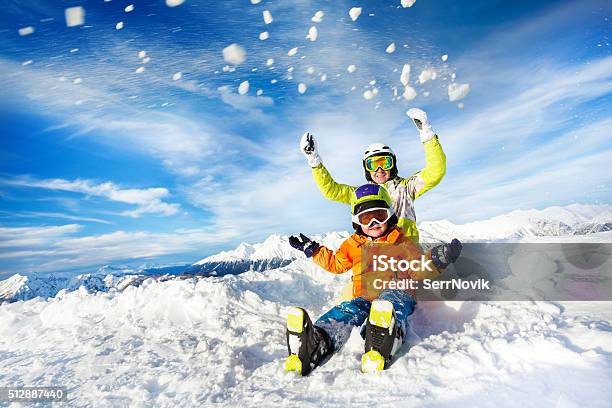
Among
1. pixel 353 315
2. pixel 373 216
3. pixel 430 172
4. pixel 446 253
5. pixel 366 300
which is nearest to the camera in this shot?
pixel 353 315

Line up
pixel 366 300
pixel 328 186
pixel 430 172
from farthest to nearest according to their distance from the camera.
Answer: pixel 328 186, pixel 430 172, pixel 366 300

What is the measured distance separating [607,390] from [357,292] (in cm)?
281

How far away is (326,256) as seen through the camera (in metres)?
4.55

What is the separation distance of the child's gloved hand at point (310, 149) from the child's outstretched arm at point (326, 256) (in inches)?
72.0

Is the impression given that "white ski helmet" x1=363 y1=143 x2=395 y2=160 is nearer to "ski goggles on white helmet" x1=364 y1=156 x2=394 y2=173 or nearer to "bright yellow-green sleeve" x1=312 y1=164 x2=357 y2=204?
"ski goggles on white helmet" x1=364 y1=156 x2=394 y2=173

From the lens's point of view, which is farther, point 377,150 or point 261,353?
point 377,150

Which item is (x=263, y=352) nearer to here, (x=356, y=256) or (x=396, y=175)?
(x=356, y=256)

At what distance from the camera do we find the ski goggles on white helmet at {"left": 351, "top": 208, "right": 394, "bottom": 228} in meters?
4.48

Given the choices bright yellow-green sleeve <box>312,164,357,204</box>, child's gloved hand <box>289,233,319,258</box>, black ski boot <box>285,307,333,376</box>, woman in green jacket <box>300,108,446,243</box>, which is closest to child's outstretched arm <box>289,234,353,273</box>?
child's gloved hand <box>289,233,319,258</box>

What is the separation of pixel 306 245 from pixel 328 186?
1.72 meters

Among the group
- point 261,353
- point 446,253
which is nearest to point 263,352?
point 261,353

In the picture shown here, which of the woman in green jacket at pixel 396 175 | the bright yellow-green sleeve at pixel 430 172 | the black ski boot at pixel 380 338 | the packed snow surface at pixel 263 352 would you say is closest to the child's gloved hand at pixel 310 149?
the woman in green jacket at pixel 396 175

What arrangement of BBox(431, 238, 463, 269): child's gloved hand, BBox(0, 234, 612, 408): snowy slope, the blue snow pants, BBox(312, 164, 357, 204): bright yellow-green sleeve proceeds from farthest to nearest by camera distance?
BBox(312, 164, 357, 204): bright yellow-green sleeve < BBox(431, 238, 463, 269): child's gloved hand < the blue snow pants < BBox(0, 234, 612, 408): snowy slope

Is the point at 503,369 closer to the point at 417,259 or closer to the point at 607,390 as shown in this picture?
the point at 607,390
